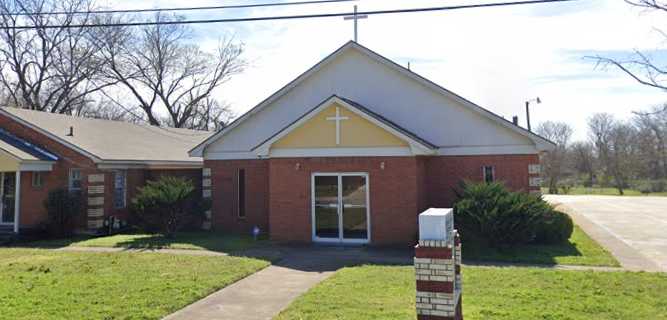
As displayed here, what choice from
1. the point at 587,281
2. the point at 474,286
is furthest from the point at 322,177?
the point at 587,281

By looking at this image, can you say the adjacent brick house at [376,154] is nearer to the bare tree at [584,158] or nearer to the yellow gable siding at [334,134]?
the yellow gable siding at [334,134]

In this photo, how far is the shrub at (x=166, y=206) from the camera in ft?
52.0

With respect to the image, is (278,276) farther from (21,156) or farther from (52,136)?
(52,136)

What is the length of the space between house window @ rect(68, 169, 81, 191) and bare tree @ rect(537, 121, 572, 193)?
148 feet

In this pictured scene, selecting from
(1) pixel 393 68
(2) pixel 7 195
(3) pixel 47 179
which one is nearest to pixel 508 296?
(1) pixel 393 68

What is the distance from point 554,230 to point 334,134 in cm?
717

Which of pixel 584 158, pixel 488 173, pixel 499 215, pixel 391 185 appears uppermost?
pixel 584 158

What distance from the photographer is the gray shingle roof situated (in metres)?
18.5

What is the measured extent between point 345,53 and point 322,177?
5222 mm

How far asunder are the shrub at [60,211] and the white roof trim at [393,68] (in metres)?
4.73

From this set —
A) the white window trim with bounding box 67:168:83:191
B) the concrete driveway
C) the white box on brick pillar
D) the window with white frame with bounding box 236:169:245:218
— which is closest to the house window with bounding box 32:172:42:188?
the white window trim with bounding box 67:168:83:191

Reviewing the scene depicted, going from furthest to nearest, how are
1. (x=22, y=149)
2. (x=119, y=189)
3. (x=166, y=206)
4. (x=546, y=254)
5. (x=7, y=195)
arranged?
(x=119, y=189) → (x=7, y=195) → (x=22, y=149) → (x=166, y=206) → (x=546, y=254)

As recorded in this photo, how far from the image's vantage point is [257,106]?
17.7 m

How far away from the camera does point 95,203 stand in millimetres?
17906
